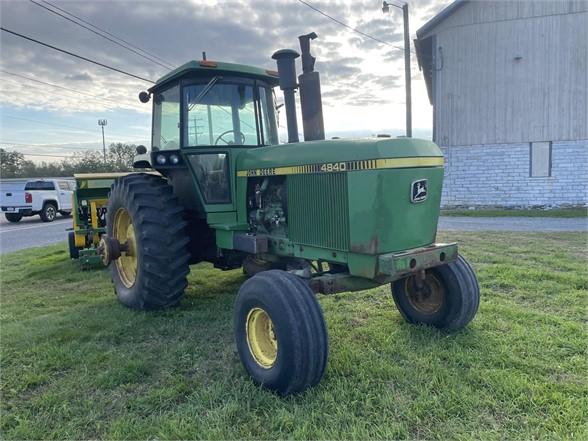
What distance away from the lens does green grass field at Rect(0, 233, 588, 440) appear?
2615mm

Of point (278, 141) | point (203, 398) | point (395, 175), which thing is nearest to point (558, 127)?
point (278, 141)

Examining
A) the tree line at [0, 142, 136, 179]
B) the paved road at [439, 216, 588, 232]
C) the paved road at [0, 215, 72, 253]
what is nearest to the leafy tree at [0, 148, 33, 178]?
the tree line at [0, 142, 136, 179]

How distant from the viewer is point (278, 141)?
501 cm

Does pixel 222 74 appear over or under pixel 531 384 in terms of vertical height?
over

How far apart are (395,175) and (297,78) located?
5.17ft

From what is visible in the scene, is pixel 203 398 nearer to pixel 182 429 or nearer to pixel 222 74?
pixel 182 429

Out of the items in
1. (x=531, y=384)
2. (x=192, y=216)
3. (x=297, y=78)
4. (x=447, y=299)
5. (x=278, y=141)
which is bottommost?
(x=531, y=384)

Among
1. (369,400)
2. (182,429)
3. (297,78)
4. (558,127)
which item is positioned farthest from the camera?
(558,127)

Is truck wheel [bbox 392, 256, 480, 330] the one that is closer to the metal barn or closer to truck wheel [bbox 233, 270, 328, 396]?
Result: truck wheel [bbox 233, 270, 328, 396]

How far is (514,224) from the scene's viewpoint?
37.2 feet

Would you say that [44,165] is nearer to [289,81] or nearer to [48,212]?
[48,212]

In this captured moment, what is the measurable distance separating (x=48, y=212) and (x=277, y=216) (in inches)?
694

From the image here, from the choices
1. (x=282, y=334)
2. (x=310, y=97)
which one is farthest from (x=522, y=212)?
(x=282, y=334)

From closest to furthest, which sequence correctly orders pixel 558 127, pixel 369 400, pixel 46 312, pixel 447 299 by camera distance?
pixel 369 400 → pixel 447 299 → pixel 46 312 → pixel 558 127
